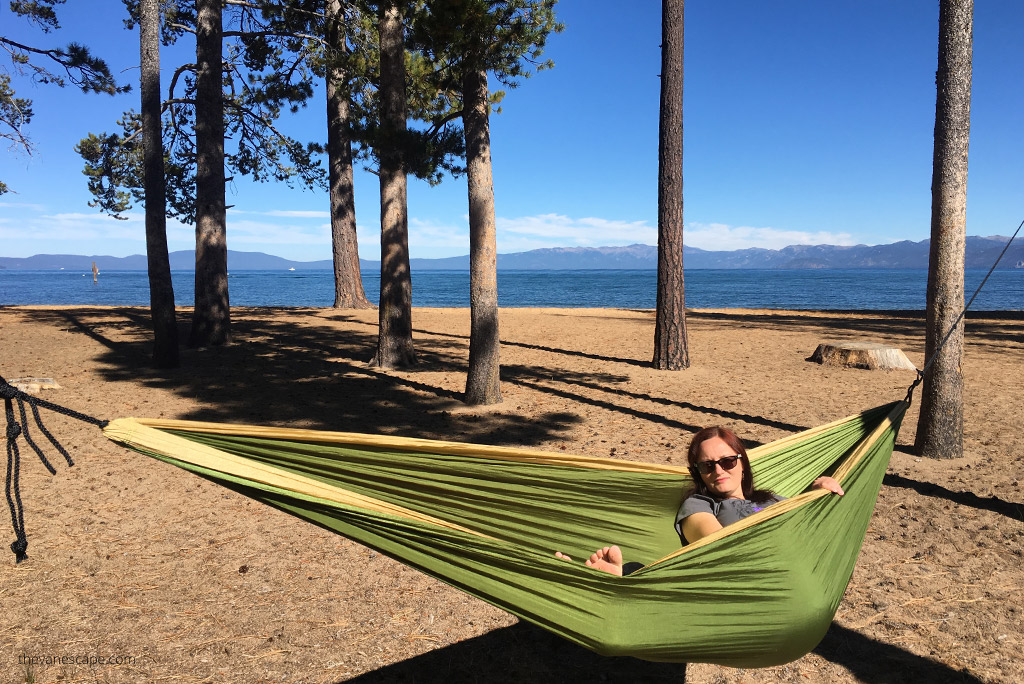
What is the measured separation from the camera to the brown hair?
85.4 inches

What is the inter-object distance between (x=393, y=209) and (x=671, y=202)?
136 inches

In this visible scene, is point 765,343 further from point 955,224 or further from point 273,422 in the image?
point 273,422

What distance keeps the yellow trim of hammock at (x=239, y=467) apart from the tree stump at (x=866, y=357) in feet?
25.5

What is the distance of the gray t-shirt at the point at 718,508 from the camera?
6.98 feet

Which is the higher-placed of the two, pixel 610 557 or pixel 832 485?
pixel 832 485

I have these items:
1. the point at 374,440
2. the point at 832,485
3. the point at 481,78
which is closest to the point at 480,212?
the point at 481,78

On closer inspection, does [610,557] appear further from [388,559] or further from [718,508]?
[388,559]

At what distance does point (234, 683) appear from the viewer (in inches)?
90.4

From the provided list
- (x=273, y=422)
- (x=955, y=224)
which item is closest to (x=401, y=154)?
(x=273, y=422)

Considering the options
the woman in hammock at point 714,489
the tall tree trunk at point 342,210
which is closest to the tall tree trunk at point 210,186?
the tall tree trunk at point 342,210

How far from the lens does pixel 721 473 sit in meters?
2.18

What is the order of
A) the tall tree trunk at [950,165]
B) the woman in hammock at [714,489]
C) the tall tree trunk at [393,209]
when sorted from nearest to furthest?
the woman in hammock at [714,489] < the tall tree trunk at [950,165] < the tall tree trunk at [393,209]

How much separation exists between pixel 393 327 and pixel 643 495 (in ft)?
20.4

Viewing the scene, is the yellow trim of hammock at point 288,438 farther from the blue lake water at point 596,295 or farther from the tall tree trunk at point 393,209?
the blue lake water at point 596,295
